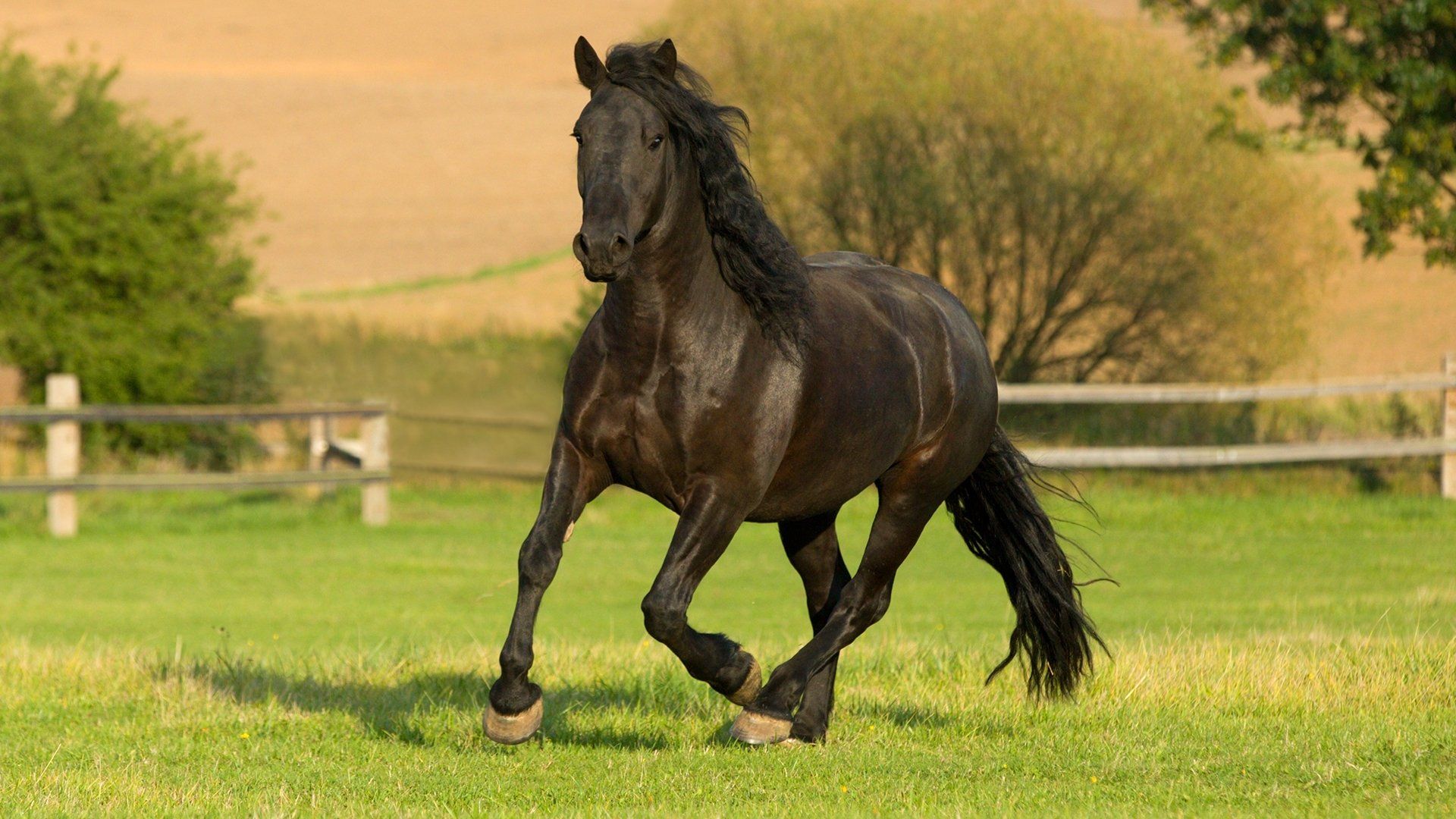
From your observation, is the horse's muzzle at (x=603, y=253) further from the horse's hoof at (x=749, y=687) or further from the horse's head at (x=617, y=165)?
the horse's hoof at (x=749, y=687)

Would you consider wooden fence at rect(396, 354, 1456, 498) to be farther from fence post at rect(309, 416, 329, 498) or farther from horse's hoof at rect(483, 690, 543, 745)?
horse's hoof at rect(483, 690, 543, 745)

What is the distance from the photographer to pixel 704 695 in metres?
7.40

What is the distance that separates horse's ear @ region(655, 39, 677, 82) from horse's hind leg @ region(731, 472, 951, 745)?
1.90 meters

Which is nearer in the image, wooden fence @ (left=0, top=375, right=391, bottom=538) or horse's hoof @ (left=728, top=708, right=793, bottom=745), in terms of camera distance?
horse's hoof @ (left=728, top=708, right=793, bottom=745)

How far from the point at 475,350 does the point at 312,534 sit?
47.5 feet

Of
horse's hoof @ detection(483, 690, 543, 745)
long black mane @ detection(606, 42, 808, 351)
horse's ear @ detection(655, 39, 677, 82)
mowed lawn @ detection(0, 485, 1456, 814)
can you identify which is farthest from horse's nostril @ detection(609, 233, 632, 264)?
mowed lawn @ detection(0, 485, 1456, 814)

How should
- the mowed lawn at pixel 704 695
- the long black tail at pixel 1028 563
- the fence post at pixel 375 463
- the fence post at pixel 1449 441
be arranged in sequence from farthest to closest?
the fence post at pixel 375 463 → the fence post at pixel 1449 441 → the long black tail at pixel 1028 563 → the mowed lawn at pixel 704 695

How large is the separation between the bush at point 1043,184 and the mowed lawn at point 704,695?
7.24 m

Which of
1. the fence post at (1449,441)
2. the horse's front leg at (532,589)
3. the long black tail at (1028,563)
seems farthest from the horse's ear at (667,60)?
the fence post at (1449,441)

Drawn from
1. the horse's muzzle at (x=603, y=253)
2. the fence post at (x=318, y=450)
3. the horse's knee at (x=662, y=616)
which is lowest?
the fence post at (x=318, y=450)

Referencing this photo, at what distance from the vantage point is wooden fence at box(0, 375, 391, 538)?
631 inches

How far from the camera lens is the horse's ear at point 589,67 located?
5.28 m

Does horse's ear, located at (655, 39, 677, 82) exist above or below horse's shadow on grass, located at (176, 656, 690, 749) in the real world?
above

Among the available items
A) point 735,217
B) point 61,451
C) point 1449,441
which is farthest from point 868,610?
point 1449,441
